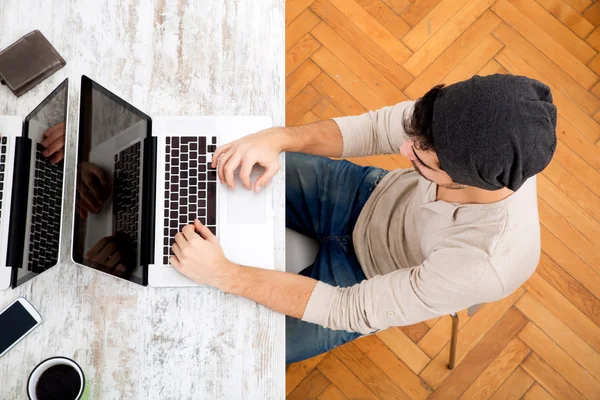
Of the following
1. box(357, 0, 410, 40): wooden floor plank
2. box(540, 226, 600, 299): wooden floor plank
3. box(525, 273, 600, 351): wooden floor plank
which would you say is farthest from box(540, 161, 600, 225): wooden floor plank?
box(357, 0, 410, 40): wooden floor plank

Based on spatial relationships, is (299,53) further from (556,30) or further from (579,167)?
(579,167)

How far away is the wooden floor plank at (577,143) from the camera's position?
80.8 inches

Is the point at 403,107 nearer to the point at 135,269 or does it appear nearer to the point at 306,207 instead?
the point at 306,207

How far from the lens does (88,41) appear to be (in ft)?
4.01

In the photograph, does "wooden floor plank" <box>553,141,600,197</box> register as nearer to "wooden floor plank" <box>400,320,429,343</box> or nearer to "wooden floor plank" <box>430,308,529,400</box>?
"wooden floor plank" <box>430,308,529,400</box>

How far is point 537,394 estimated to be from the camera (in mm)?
1872

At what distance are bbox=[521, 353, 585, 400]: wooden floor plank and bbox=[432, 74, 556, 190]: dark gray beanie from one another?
1.29 metres

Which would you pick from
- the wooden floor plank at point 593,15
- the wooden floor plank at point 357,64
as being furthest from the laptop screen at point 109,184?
the wooden floor plank at point 593,15

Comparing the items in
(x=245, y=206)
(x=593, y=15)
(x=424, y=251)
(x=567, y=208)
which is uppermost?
(x=245, y=206)

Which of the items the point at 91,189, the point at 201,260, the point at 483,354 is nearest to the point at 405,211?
the point at 201,260

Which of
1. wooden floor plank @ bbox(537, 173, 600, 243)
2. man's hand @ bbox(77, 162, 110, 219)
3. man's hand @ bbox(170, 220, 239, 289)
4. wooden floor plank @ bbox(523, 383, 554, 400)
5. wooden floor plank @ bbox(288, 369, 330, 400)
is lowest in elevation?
wooden floor plank @ bbox(523, 383, 554, 400)

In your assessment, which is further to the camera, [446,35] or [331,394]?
[446,35]

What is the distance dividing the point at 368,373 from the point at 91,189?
1.28 meters

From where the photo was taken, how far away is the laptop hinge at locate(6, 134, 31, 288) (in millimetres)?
1026
